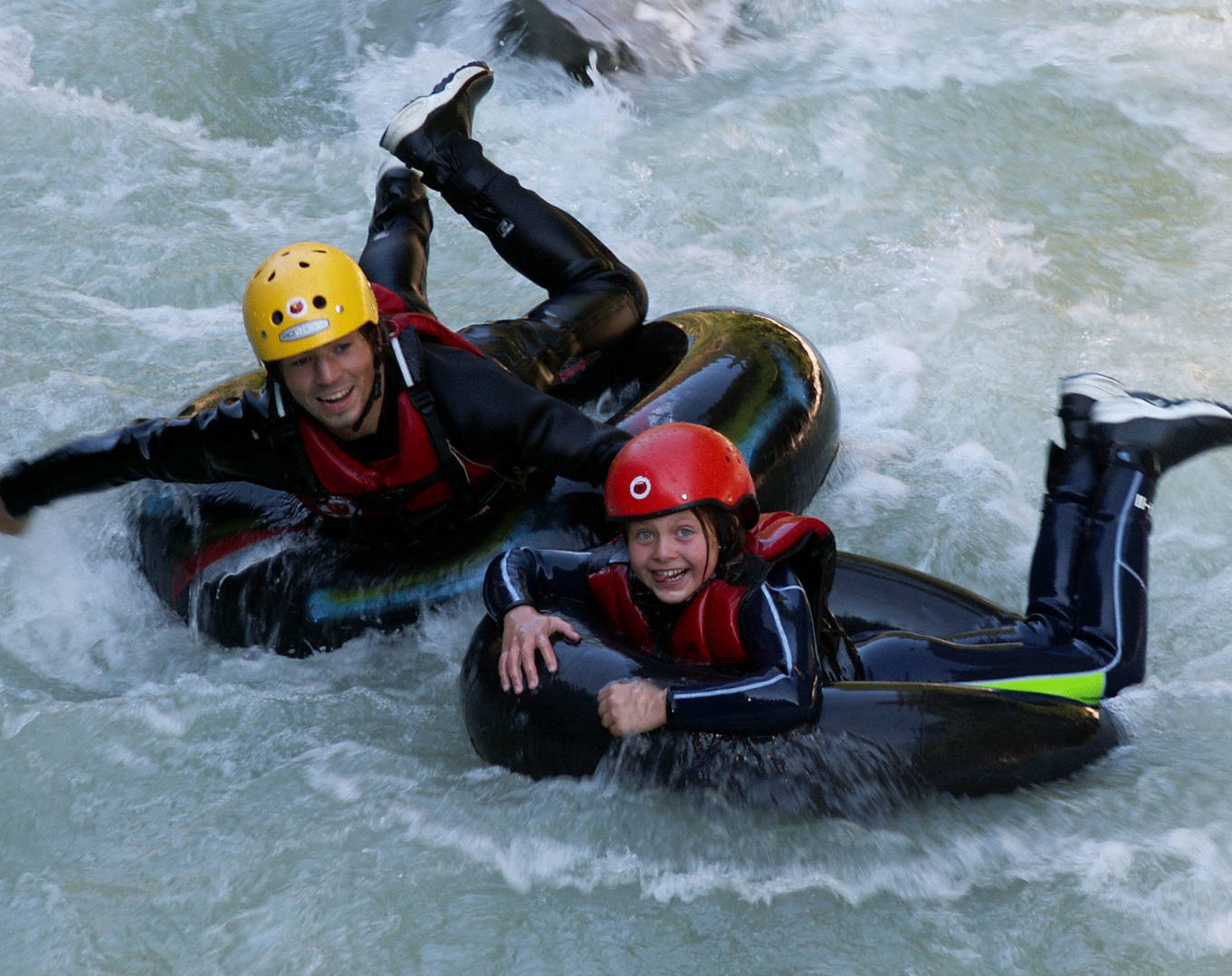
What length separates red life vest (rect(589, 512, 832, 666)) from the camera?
3436 millimetres

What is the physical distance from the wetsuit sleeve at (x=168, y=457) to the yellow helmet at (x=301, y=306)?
0.92 feet

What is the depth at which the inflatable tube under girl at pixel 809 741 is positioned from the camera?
3342 millimetres

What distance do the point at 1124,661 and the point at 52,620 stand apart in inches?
131

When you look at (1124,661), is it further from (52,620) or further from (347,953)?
(52,620)

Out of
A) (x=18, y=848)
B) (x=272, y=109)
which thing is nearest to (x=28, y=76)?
(x=272, y=109)

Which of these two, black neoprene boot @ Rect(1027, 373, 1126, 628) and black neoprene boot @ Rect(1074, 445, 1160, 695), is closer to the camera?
black neoprene boot @ Rect(1074, 445, 1160, 695)

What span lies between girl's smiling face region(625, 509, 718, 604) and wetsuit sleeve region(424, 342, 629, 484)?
1.61ft

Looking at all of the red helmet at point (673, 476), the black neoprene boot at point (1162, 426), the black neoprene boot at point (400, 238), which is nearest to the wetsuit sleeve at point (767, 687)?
the red helmet at point (673, 476)

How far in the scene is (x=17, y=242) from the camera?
282 inches

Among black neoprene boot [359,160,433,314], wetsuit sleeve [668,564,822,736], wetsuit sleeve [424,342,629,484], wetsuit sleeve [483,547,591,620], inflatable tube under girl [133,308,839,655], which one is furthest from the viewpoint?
black neoprene boot [359,160,433,314]

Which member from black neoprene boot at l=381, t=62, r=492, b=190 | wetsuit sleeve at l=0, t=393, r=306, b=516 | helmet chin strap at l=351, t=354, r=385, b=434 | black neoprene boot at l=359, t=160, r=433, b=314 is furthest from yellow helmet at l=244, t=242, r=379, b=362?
black neoprene boot at l=381, t=62, r=492, b=190

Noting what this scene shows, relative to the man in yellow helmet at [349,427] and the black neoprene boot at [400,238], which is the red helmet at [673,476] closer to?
the man in yellow helmet at [349,427]

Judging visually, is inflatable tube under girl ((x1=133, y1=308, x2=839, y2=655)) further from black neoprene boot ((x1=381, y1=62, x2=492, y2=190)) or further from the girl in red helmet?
black neoprene boot ((x1=381, y1=62, x2=492, y2=190))

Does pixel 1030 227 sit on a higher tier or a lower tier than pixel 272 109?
lower
